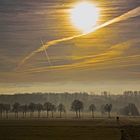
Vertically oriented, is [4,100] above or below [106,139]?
above

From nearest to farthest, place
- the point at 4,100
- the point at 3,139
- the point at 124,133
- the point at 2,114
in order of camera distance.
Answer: the point at 124,133
the point at 3,139
the point at 2,114
the point at 4,100

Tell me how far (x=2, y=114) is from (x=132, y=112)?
225ft

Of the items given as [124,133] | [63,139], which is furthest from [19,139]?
[124,133]

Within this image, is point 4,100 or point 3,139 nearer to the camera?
point 3,139

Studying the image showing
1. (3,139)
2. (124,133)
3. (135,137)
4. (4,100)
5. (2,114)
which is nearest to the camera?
(135,137)

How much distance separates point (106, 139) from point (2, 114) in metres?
147

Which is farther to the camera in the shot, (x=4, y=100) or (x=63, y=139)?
(x=4, y=100)

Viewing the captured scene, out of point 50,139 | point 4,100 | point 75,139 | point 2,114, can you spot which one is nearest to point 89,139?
point 75,139

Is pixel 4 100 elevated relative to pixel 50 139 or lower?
elevated

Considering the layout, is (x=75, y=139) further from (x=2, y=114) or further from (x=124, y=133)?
(x=2, y=114)

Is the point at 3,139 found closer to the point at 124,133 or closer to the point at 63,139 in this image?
the point at 63,139

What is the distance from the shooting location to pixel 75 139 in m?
44.3

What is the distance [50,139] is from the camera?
4397 centimetres

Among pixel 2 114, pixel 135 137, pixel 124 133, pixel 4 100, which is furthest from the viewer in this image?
pixel 4 100
